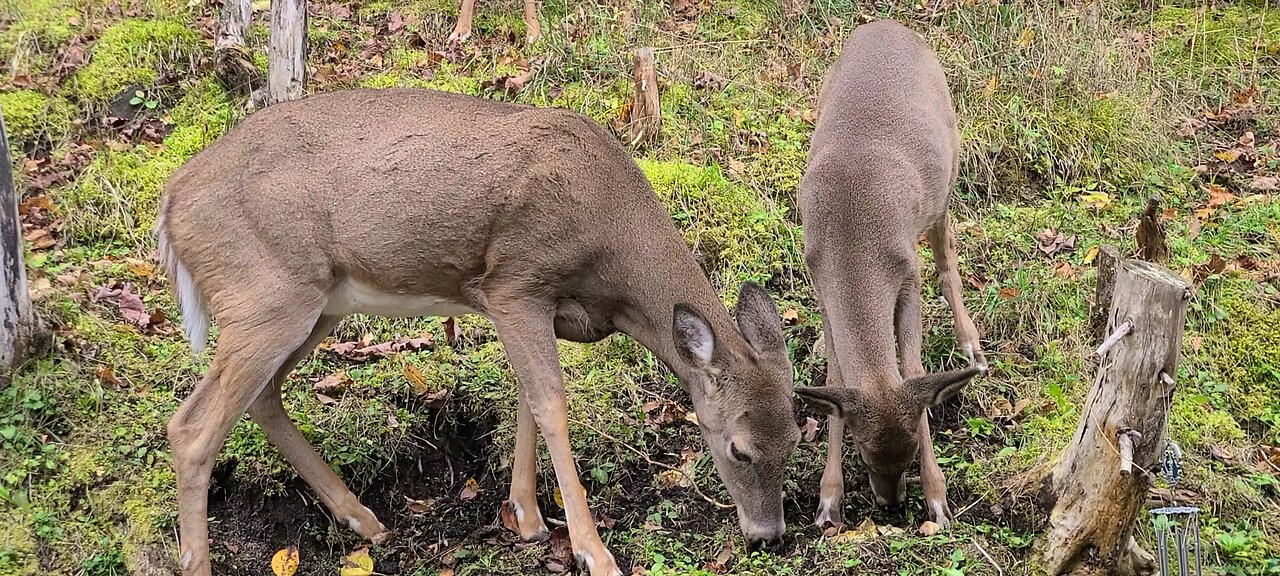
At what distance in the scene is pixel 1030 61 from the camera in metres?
8.39

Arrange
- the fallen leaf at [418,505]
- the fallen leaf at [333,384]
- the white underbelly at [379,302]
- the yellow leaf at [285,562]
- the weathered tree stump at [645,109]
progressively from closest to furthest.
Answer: the white underbelly at [379,302], the yellow leaf at [285,562], the fallen leaf at [418,505], the fallen leaf at [333,384], the weathered tree stump at [645,109]

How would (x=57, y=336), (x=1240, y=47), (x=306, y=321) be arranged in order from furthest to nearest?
(x=1240, y=47) → (x=57, y=336) → (x=306, y=321)

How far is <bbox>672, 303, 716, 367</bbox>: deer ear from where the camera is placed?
4387 mm

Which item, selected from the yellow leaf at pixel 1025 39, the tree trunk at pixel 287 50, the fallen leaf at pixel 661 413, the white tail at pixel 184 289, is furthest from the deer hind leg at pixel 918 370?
the tree trunk at pixel 287 50

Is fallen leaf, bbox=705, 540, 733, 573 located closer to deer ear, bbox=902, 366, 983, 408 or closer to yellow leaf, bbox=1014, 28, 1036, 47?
deer ear, bbox=902, 366, 983, 408

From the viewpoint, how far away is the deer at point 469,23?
8922 mm

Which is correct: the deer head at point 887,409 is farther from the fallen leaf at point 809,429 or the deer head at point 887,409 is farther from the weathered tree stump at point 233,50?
the weathered tree stump at point 233,50

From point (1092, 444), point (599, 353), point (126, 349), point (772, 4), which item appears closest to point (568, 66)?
point (772, 4)

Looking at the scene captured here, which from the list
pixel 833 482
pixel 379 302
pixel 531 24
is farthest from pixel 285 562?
pixel 531 24

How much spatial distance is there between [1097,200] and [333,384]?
16.3ft

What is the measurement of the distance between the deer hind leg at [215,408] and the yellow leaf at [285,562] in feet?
1.22

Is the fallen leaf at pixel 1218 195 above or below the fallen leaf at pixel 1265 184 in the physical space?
below

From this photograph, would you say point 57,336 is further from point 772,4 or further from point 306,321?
point 772,4

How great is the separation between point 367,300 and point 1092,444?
2.98m
